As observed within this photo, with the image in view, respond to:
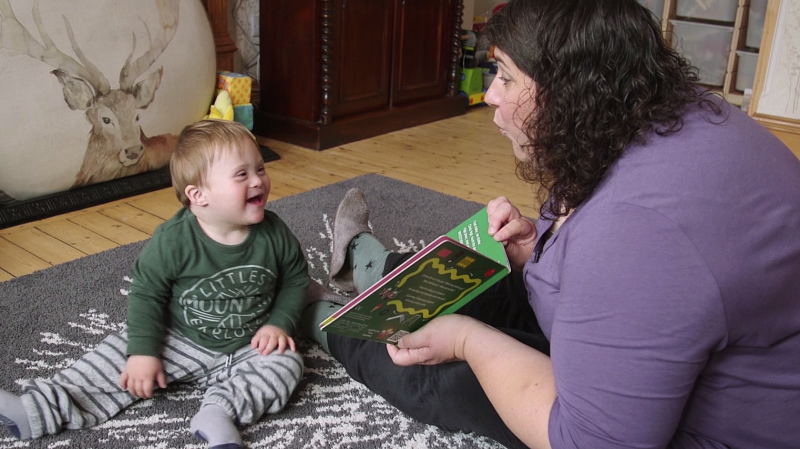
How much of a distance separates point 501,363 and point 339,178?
158 cm

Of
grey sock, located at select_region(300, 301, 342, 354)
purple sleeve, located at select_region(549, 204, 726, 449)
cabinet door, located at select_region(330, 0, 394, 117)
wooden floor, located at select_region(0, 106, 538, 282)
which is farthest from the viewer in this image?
cabinet door, located at select_region(330, 0, 394, 117)

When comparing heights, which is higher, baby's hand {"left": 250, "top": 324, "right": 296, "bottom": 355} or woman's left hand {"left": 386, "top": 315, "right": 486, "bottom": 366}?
woman's left hand {"left": 386, "top": 315, "right": 486, "bottom": 366}

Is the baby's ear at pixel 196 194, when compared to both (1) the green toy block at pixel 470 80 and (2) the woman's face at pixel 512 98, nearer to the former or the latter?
(2) the woman's face at pixel 512 98

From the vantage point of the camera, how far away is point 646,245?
67cm

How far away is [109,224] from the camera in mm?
1890

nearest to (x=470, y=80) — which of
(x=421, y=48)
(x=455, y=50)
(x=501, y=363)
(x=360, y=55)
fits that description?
(x=455, y=50)

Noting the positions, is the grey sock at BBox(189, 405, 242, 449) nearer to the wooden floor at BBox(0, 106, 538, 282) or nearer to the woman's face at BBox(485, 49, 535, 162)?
the woman's face at BBox(485, 49, 535, 162)

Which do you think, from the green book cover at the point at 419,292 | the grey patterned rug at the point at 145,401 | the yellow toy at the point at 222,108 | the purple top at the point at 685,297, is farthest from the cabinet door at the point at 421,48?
the purple top at the point at 685,297

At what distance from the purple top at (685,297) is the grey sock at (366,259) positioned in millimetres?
682

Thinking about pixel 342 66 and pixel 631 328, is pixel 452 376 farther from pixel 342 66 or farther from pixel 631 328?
pixel 342 66

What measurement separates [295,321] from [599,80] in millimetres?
694

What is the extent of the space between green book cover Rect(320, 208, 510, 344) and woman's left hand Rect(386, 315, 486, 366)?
2cm

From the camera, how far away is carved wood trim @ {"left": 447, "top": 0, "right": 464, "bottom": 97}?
3.30 metres

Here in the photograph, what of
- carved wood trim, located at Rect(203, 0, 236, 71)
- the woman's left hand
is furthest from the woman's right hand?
carved wood trim, located at Rect(203, 0, 236, 71)
